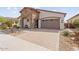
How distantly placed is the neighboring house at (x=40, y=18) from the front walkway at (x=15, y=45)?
1.09 feet

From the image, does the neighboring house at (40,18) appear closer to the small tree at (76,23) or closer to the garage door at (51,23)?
the garage door at (51,23)

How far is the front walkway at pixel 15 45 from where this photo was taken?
11.8 feet

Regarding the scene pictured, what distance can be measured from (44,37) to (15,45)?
0.55m

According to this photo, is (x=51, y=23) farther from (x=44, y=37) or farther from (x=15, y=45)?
(x=15, y=45)

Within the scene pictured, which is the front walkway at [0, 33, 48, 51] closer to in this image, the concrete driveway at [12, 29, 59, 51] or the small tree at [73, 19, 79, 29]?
the concrete driveway at [12, 29, 59, 51]

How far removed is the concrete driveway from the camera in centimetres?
364

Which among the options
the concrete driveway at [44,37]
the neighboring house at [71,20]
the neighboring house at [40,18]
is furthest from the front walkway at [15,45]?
the neighboring house at [71,20]

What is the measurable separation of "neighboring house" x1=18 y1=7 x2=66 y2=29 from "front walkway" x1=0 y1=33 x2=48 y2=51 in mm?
331

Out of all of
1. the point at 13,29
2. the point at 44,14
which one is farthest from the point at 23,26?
the point at 44,14

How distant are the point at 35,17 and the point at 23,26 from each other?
29cm

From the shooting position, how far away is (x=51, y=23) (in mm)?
3756

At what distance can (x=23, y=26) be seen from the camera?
3826mm

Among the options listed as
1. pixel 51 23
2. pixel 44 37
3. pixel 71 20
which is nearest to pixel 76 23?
pixel 71 20
